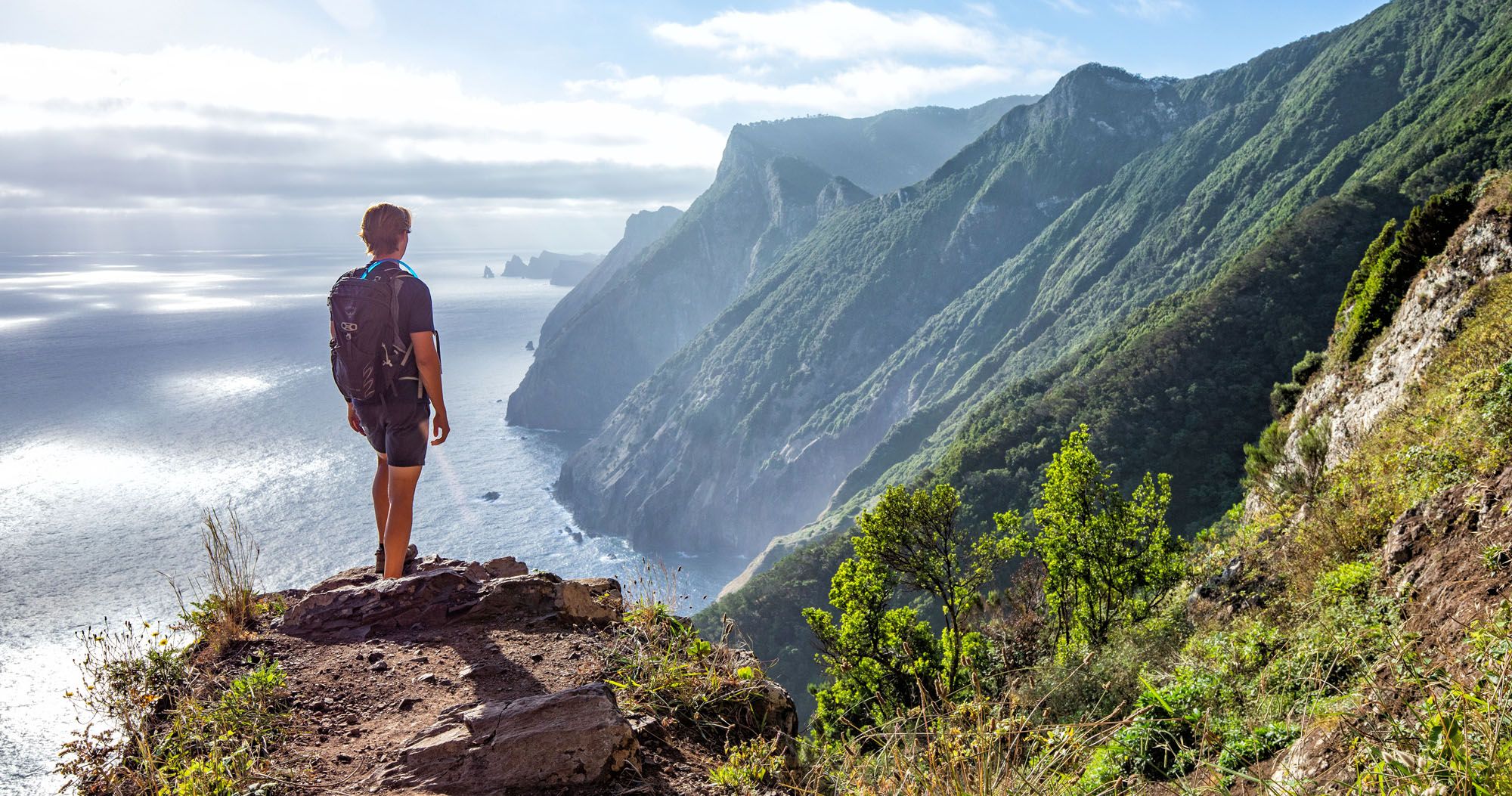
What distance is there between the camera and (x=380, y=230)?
17.5 feet

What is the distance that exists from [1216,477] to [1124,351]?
15.9m

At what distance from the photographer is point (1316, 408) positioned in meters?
18.3

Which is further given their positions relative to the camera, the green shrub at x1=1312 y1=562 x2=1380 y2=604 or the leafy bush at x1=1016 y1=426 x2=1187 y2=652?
the leafy bush at x1=1016 y1=426 x2=1187 y2=652

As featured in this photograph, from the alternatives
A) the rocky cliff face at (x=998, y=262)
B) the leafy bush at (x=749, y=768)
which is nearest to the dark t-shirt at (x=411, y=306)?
the leafy bush at (x=749, y=768)

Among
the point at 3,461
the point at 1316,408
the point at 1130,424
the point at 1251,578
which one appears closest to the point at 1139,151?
the point at 1130,424

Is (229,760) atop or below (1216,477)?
atop

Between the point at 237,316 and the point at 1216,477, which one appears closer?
the point at 1216,477

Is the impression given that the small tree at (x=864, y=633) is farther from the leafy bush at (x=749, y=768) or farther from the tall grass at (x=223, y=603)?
the leafy bush at (x=749, y=768)

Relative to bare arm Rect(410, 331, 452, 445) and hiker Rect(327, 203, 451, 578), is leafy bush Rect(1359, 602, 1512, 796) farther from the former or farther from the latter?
bare arm Rect(410, 331, 452, 445)

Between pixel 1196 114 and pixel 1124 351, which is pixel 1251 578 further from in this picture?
pixel 1196 114

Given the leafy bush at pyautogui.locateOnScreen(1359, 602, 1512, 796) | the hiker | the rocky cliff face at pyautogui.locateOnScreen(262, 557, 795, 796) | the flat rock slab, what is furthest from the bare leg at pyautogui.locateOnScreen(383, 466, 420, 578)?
the leafy bush at pyautogui.locateOnScreen(1359, 602, 1512, 796)

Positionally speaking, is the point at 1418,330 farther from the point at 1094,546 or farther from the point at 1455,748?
the point at 1455,748

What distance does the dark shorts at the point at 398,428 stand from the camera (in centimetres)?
535

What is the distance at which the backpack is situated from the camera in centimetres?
510
